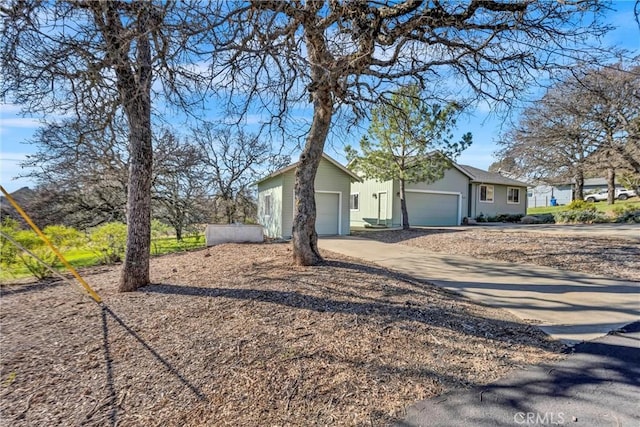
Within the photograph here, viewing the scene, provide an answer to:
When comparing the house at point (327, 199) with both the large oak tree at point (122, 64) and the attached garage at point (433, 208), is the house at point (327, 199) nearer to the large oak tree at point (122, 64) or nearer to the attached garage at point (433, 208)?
the attached garage at point (433, 208)

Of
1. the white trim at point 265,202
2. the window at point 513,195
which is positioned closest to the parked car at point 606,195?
the window at point 513,195

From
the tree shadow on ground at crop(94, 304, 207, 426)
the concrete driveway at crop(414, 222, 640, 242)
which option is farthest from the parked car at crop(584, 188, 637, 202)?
the tree shadow on ground at crop(94, 304, 207, 426)

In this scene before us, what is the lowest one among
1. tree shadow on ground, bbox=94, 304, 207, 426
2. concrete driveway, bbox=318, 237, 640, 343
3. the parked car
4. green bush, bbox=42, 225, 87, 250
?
tree shadow on ground, bbox=94, 304, 207, 426

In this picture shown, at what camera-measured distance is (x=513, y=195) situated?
25.2 metres

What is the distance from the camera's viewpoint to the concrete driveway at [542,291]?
14.3 ft

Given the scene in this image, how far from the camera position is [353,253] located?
970cm

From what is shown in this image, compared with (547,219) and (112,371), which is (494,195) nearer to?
(547,219)

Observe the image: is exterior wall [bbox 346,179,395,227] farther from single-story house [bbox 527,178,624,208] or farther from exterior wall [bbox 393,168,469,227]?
single-story house [bbox 527,178,624,208]

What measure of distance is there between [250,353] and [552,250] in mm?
9467

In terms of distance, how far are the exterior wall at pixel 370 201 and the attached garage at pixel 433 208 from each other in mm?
1350

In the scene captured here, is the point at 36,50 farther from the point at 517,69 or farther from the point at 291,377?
the point at 517,69

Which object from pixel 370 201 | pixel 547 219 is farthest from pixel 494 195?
pixel 370 201

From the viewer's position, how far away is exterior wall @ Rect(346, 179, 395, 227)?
19688mm

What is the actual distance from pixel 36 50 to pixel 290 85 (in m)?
3.61
